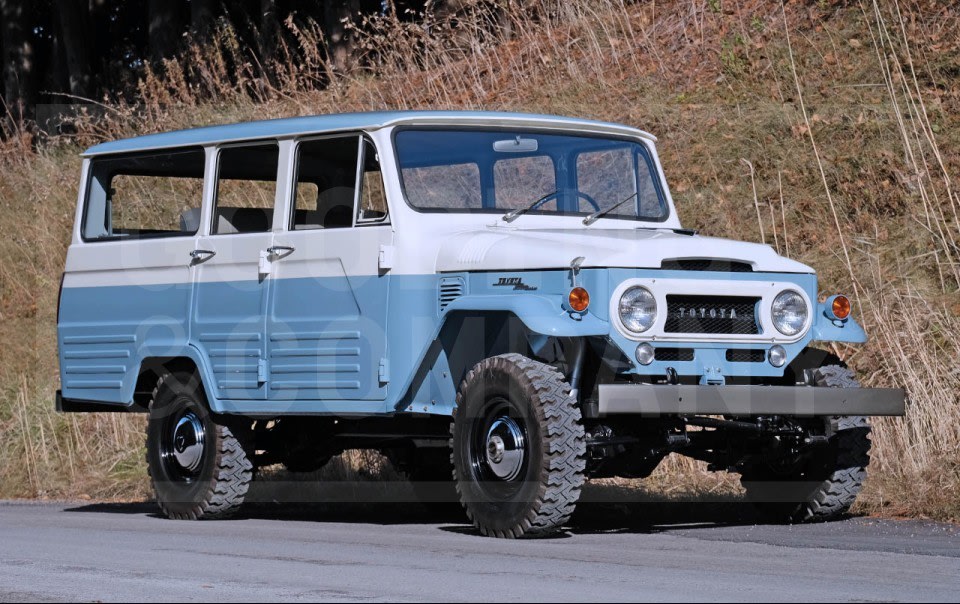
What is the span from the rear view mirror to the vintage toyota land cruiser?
0.01 meters

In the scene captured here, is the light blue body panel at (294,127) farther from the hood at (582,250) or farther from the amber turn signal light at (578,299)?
the amber turn signal light at (578,299)

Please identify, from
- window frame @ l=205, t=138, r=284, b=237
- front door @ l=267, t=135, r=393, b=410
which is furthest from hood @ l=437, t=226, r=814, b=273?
window frame @ l=205, t=138, r=284, b=237

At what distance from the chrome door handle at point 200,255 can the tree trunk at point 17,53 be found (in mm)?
20657

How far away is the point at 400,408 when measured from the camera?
32.2ft

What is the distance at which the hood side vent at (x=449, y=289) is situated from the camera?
373 inches

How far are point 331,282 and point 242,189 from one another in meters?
1.52

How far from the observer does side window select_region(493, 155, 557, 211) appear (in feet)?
34.1

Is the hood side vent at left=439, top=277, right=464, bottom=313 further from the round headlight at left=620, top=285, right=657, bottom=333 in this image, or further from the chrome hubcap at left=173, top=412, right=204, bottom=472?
the chrome hubcap at left=173, top=412, right=204, bottom=472

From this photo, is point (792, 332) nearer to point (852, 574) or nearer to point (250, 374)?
point (852, 574)

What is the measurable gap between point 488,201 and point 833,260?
190 inches

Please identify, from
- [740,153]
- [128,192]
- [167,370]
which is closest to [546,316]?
[167,370]

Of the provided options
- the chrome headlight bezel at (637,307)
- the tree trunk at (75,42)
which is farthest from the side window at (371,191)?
the tree trunk at (75,42)

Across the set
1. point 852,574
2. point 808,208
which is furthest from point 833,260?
point 852,574

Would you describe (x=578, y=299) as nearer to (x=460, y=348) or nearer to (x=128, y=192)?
(x=460, y=348)
